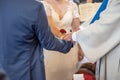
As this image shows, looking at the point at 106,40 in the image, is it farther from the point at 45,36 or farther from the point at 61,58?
the point at 61,58

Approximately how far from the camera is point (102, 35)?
164 centimetres

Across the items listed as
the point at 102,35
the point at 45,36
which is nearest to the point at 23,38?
the point at 45,36

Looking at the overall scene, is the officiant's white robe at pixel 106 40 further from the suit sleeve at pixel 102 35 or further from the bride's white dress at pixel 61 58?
the bride's white dress at pixel 61 58

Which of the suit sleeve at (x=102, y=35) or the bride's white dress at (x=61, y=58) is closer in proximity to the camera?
the suit sleeve at (x=102, y=35)

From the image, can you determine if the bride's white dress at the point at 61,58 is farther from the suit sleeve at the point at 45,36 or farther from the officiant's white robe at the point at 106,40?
the officiant's white robe at the point at 106,40

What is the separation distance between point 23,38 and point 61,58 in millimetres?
1074

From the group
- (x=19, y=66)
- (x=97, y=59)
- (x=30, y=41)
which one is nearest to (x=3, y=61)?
(x=19, y=66)

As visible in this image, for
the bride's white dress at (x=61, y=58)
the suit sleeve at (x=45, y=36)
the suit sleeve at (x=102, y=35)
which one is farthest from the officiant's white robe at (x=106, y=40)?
the bride's white dress at (x=61, y=58)

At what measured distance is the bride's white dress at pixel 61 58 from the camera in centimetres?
245

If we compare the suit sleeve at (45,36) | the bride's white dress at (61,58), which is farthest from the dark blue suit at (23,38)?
the bride's white dress at (61,58)

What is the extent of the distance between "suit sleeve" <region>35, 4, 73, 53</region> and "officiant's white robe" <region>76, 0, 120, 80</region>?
140 mm

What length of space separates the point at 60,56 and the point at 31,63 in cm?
95

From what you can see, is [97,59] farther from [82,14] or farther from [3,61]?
[82,14]

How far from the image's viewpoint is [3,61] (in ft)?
5.28
